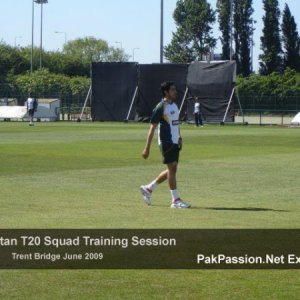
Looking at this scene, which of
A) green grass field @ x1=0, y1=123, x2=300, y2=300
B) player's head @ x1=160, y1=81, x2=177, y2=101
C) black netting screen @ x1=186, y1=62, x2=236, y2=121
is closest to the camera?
green grass field @ x1=0, y1=123, x2=300, y2=300

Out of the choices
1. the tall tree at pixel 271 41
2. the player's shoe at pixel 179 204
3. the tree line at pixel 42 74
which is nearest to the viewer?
the player's shoe at pixel 179 204

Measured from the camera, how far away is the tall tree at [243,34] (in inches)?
4870

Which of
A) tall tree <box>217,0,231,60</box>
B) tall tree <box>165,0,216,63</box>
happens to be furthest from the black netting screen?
tall tree <box>165,0,216,63</box>

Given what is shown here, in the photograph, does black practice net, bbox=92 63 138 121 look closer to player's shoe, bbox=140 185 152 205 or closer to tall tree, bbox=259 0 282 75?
player's shoe, bbox=140 185 152 205

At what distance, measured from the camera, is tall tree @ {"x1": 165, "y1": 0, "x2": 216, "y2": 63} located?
135375 millimetres

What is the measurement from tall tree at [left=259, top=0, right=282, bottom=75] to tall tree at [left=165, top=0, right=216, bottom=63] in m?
14.3

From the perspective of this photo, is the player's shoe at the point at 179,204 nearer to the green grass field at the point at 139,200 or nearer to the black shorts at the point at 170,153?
the green grass field at the point at 139,200

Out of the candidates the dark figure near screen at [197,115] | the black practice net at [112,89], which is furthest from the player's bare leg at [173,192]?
the black practice net at [112,89]

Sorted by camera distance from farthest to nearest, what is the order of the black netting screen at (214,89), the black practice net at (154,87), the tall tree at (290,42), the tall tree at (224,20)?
the tall tree at (224,20), the tall tree at (290,42), the black practice net at (154,87), the black netting screen at (214,89)

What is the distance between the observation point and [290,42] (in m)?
122

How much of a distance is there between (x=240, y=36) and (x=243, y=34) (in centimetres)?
43

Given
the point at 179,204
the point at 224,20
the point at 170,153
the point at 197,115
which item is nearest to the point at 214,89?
the point at 197,115

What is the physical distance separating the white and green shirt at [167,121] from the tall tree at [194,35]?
11881 cm

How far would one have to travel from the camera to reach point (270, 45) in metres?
121
